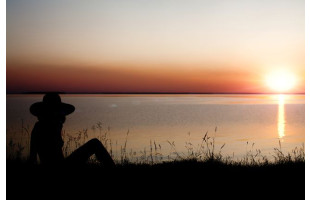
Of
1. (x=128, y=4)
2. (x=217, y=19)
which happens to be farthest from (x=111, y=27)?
(x=217, y=19)

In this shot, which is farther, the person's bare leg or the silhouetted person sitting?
the person's bare leg

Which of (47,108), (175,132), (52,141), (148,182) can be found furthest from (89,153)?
(175,132)

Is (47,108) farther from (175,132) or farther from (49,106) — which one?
(175,132)

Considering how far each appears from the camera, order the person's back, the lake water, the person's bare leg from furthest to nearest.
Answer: the lake water
the person's bare leg
the person's back

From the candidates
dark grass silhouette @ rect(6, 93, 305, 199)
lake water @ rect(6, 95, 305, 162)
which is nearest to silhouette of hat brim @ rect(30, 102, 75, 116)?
dark grass silhouette @ rect(6, 93, 305, 199)

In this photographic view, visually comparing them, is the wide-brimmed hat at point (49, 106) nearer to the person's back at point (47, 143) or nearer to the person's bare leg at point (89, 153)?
the person's back at point (47, 143)

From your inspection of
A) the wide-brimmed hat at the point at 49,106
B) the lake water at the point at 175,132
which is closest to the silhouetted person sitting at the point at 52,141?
the wide-brimmed hat at the point at 49,106

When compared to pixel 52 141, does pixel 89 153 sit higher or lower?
lower

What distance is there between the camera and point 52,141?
417 cm

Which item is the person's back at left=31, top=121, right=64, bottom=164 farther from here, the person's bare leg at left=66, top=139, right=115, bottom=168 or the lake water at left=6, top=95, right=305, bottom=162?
the lake water at left=6, top=95, right=305, bottom=162

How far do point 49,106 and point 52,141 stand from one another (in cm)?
49

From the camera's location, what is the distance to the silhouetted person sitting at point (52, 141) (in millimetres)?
4152

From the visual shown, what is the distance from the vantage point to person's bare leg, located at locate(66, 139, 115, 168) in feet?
14.0
